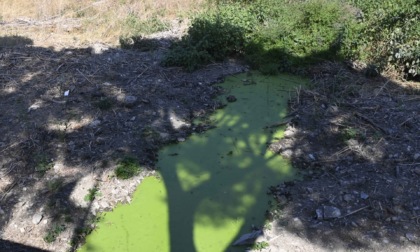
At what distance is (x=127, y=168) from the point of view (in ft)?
14.8

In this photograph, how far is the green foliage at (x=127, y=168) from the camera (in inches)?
175

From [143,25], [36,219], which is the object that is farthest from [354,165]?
[143,25]

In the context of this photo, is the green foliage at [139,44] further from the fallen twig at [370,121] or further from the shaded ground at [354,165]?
the fallen twig at [370,121]

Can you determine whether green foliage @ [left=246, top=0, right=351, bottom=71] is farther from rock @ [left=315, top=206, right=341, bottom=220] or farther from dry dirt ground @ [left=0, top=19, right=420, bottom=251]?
rock @ [left=315, top=206, right=341, bottom=220]

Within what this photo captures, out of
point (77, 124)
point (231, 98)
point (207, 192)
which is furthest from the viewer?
point (231, 98)

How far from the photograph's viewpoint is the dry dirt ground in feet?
12.5

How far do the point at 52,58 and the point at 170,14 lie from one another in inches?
134

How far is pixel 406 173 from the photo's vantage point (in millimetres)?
4328

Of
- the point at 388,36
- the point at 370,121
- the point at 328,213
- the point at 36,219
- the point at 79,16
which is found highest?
the point at 388,36

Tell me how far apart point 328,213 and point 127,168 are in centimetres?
213

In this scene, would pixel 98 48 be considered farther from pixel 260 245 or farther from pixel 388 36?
pixel 260 245

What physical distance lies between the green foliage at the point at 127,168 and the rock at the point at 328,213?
6.39 ft

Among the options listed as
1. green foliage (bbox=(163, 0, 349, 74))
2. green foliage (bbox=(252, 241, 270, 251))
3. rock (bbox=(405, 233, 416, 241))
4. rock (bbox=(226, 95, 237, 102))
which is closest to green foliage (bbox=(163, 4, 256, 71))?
green foliage (bbox=(163, 0, 349, 74))

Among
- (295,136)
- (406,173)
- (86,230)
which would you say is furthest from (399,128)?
(86,230)
